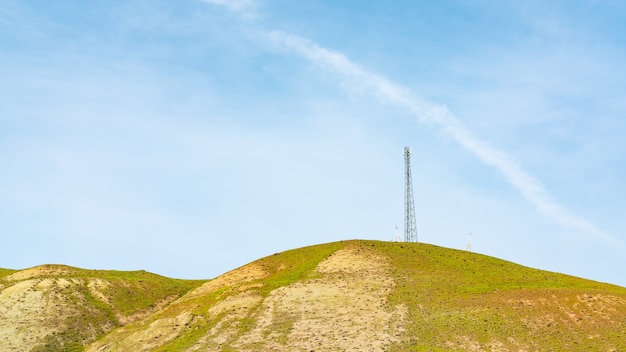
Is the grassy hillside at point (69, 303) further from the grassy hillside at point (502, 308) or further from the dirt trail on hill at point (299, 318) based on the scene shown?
the grassy hillside at point (502, 308)

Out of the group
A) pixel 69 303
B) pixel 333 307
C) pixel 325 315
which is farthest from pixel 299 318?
pixel 69 303

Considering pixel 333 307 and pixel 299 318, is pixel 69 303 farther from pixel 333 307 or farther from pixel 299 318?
pixel 333 307

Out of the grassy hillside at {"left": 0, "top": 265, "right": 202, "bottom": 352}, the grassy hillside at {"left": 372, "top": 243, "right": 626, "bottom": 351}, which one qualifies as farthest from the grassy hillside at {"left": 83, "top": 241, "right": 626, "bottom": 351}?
the grassy hillside at {"left": 0, "top": 265, "right": 202, "bottom": 352}

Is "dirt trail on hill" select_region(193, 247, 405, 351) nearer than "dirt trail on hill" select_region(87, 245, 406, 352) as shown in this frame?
Yes

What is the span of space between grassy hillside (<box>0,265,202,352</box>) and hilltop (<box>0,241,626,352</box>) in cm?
18

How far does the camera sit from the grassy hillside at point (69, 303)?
92.1 metres

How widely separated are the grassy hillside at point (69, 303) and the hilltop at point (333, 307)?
18 centimetres

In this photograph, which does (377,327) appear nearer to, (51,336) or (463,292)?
(463,292)

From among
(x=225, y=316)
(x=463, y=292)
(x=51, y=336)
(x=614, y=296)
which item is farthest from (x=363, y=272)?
(x=51, y=336)

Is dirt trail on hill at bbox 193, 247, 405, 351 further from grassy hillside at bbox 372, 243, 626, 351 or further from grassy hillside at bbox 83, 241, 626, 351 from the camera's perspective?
grassy hillside at bbox 372, 243, 626, 351

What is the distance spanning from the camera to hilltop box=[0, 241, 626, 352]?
7694 cm

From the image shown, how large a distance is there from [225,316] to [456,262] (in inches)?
1522

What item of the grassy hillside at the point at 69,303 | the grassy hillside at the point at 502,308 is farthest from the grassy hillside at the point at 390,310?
the grassy hillside at the point at 69,303

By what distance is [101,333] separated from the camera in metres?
95.7
